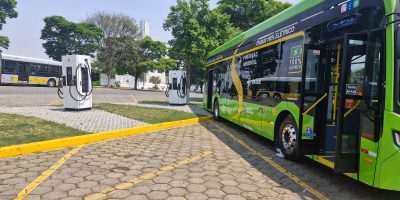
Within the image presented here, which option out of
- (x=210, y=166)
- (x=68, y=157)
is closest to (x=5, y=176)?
(x=68, y=157)

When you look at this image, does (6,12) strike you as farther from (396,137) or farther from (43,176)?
(396,137)

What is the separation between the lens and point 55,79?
3588cm

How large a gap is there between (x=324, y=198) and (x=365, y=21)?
2.68 m

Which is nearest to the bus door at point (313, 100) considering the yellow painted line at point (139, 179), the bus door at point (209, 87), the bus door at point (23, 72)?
the yellow painted line at point (139, 179)

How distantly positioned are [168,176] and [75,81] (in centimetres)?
860

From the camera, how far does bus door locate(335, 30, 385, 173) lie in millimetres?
4281

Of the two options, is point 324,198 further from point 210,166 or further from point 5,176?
point 5,176

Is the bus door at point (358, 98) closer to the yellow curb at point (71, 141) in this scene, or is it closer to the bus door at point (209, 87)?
the yellow curb at point (71, 141)

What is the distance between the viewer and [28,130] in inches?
319

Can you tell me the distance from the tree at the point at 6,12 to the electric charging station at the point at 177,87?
3648 centimetres

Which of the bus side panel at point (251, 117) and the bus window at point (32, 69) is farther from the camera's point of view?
the bus window at point (32, 69)

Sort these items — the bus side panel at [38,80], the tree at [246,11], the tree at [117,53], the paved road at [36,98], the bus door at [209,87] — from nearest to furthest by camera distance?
the bus door at [209,87] < the paved road at [36,98] < the tree at [246,11] < the bus side panel at [38,80] < the tree at [117,53]

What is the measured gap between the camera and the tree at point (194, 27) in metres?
19.4

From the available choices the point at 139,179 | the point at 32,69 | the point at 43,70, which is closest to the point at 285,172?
the point at 139,179
